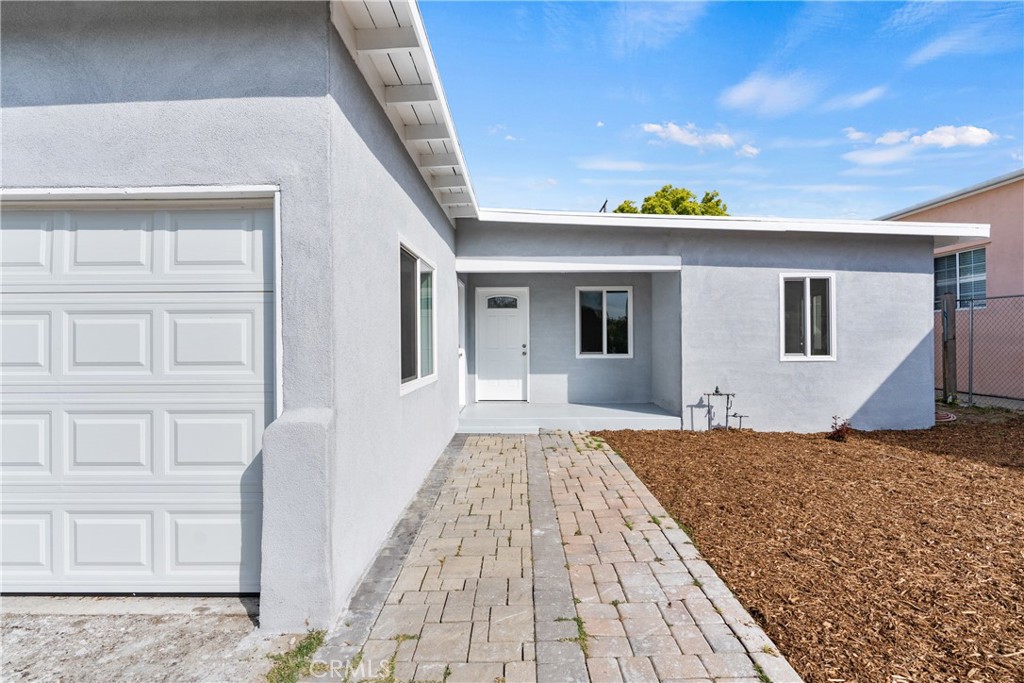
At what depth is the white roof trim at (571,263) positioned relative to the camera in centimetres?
786

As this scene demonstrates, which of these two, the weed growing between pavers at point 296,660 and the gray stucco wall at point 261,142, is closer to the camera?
the weed growing between pavers at point 296,660

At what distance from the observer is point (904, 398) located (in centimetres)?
804

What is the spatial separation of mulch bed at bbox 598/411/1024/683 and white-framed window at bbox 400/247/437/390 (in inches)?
114

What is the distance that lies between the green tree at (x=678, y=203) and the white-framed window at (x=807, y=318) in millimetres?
17317

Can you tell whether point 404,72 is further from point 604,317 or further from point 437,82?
point 604,317

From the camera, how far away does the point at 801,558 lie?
139 inches

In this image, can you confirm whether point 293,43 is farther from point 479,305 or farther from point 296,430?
point 479,305

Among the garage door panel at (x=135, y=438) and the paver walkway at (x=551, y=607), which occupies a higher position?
the garage door panel at (x=135, y=438)

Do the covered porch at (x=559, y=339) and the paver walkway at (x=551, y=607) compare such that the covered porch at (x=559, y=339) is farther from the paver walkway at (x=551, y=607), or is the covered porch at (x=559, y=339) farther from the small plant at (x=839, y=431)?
the paver walkway at (x=551, y=607)

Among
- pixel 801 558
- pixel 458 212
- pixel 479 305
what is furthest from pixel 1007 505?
pixel 479 305

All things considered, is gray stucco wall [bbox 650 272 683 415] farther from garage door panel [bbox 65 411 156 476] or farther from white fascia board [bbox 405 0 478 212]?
garage door panel [bbox 65 411 156 476]

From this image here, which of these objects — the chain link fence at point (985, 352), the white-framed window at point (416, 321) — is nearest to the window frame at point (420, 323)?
the white-framed window at point (416, 321)

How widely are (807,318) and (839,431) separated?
1.86 metres

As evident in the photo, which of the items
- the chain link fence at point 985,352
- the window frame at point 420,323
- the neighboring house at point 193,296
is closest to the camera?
the neighboring house at point 193,296
